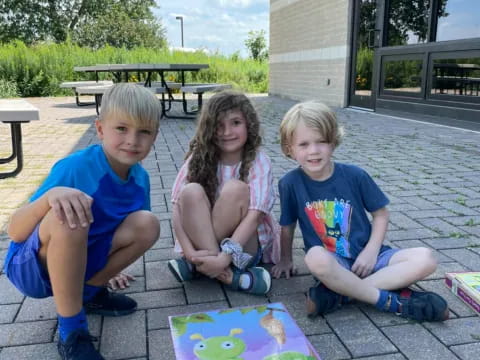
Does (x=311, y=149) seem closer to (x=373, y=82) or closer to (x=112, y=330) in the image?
(x=112, y=330)

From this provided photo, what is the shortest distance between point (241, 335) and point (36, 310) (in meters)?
0.92

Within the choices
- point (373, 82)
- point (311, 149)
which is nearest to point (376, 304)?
point (311, 149)

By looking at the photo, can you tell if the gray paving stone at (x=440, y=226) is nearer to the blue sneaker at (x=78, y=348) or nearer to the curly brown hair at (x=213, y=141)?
the curly brown hair at (x=213, y=141)

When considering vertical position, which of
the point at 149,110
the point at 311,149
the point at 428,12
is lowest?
the point at 311,149

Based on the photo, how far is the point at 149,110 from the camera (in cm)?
178

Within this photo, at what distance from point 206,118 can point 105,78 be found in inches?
594

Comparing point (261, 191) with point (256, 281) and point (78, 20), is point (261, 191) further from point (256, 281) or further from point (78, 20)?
point (78, 20)

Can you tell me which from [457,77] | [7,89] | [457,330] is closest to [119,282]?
[457,330]

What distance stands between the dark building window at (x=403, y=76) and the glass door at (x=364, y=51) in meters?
0.43

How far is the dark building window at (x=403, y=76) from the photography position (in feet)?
26.4

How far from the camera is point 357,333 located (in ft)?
6.07

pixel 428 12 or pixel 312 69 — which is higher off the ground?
pixel 428 12

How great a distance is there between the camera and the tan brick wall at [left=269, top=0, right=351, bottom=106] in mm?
10359

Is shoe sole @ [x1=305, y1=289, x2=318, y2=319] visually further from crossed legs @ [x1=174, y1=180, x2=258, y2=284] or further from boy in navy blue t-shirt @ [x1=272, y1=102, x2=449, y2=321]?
crossed legs @ [x1=174, y1=180, x2=258, y2=284]
